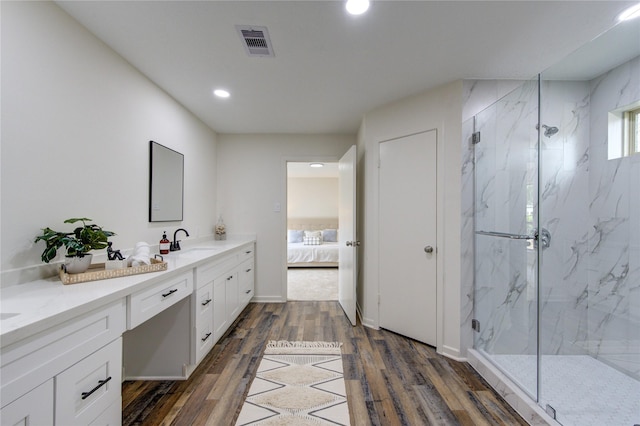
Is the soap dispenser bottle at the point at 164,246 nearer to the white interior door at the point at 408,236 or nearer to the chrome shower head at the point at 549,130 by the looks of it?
the white interior door at the point at 408,236

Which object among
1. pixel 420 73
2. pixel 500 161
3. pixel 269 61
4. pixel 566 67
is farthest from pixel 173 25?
pixel 566 67

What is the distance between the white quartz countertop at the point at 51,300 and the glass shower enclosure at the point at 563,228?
2.46 m

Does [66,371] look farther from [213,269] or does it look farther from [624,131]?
[624,131]

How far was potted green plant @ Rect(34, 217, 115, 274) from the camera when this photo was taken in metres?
1.36

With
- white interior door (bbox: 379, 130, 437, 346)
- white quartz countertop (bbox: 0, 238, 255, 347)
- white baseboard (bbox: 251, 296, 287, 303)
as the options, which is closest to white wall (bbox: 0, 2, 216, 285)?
white quartz countertop (bbox: 0, 238, 255, 347)

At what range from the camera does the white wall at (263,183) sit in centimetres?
382

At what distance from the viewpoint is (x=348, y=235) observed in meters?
3.22

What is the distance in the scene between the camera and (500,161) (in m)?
2.26

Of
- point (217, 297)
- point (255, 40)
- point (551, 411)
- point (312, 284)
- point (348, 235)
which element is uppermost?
point (255, 40)

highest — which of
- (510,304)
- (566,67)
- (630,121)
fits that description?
(566,67)

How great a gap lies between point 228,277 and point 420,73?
2.54 meters

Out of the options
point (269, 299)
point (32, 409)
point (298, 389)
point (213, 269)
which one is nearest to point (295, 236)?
point (269, 299)

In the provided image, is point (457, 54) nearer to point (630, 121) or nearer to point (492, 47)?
point (492, 47)

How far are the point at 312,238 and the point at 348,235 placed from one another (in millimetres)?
3262
